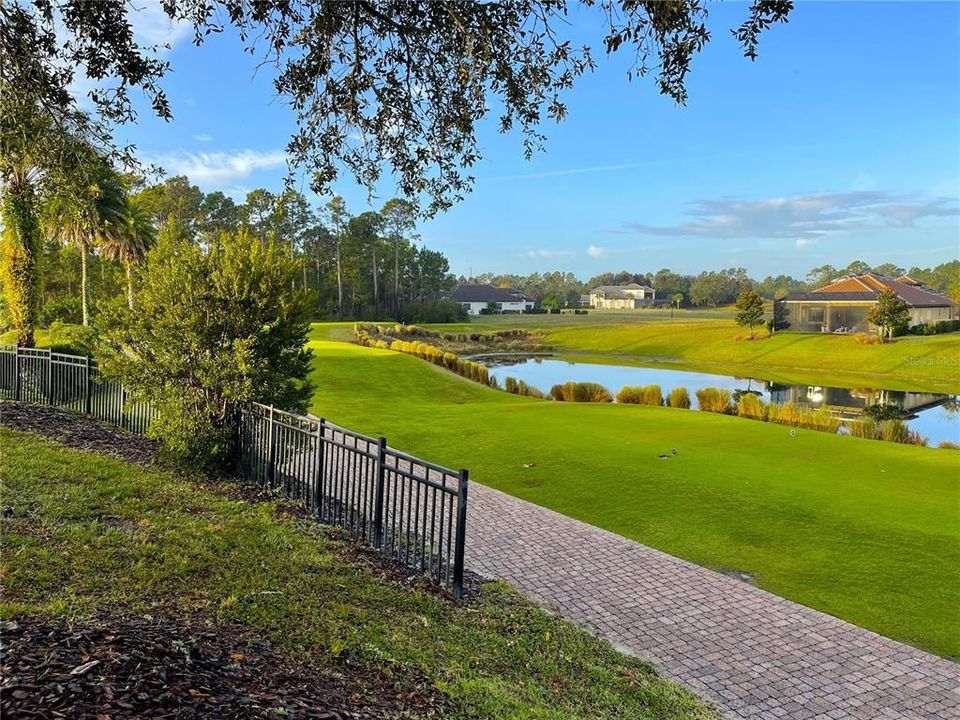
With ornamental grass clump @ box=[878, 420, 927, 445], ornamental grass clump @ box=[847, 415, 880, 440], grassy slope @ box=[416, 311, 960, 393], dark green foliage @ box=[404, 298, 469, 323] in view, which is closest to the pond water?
ornamental grass clump @ box=[878, 420, 927, 445]

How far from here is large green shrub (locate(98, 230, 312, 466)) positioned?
865 cm

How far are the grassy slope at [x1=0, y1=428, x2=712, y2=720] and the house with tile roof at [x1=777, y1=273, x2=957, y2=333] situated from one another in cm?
5311

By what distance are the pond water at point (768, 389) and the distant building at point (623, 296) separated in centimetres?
8892

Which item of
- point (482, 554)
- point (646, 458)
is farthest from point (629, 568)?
point (646, 458)

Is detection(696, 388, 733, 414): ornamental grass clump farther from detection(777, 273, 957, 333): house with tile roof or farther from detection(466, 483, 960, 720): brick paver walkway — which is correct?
detection(777, 273, 957, 333): house with tile roof

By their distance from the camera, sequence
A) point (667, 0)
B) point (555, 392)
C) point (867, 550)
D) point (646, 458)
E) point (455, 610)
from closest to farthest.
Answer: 1. point (667, 0)
2. point (455, 610)
3. point (867, 550)
4. point (646, 458)
5. point (555, 392)

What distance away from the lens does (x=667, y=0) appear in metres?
4.62

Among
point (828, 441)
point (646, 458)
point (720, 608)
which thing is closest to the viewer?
point (720, 608)

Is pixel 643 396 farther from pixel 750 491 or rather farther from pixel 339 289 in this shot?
pixel 339 289

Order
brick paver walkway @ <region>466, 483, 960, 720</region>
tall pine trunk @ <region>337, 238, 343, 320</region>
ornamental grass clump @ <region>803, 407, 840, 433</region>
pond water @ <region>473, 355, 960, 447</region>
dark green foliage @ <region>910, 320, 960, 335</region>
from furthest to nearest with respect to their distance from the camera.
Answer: tall pine trunk @ <region>337, 238, 343, 320</region>, dark green foliage @ <region>910, 320, 960, 335</region>, pond water @ <region>473, 355, 960, 447</region>, ornamental grass clump @ <region>803, 407, 840, 433</region>, brick paver walkway @ <region>466, 483, 960, 720</region>

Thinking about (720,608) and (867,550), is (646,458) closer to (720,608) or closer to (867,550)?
(867,550)

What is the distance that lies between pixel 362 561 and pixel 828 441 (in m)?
11.7

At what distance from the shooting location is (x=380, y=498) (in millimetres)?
6465

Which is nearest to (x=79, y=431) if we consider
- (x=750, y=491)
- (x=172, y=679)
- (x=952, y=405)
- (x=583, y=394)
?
(x=172, y=679)
